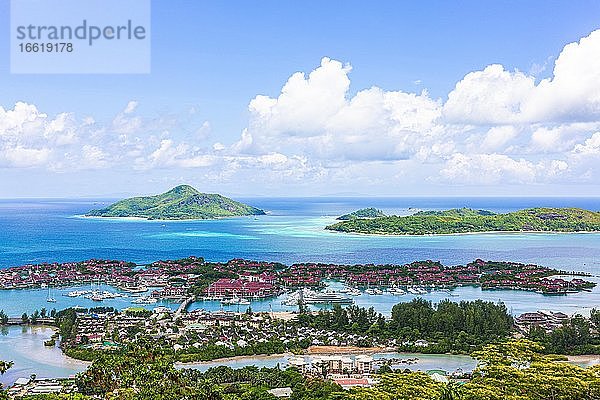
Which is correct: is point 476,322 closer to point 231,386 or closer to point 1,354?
point 231,386

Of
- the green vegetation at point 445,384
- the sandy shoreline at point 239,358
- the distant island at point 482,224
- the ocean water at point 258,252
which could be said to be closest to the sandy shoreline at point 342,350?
the sandy shoreline at point 239,358

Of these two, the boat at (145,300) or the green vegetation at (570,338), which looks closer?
the green vegetation at (570,338)

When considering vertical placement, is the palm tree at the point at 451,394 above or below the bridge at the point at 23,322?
above

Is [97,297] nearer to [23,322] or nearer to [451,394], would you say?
[23,322]

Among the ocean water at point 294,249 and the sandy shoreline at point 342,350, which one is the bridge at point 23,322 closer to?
the ocean water at point 294,249

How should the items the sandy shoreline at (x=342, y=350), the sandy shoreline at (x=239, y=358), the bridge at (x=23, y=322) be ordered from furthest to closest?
the bridge at (x=23, y=322) → the sandy shoreline at (x=342, y=350) → the sandy shoreline at (x=239, y=358)

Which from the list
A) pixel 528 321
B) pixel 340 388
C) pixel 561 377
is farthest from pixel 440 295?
pixel 561 377

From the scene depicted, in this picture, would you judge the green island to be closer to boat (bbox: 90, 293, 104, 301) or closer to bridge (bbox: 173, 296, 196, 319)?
bridge (bbox: 173, 296, 196, 319)
